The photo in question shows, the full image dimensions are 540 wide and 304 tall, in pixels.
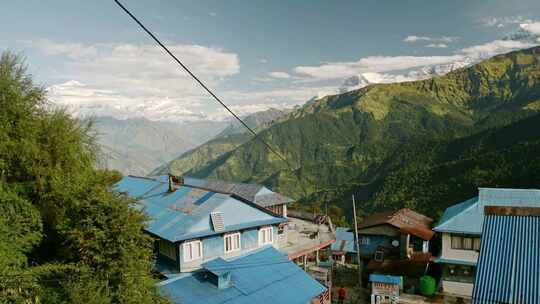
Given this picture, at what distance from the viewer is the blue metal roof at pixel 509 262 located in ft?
31.6

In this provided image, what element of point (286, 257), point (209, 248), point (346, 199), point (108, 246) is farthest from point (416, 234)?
point (346, 199)

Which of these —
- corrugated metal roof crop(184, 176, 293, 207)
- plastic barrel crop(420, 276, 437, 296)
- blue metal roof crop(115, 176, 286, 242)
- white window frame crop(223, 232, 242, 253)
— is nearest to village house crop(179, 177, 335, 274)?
corrugated metal roof crop(184, 176, 293, 207)

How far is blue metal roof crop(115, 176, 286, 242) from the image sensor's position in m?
22.3

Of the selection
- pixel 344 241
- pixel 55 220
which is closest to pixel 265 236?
pixel 55 220

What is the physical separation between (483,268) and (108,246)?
568 inches

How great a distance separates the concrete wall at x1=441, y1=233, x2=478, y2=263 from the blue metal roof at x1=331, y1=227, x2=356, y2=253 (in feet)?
51.6

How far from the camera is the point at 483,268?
1055cm

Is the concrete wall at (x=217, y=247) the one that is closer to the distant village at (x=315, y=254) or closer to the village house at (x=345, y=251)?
the distant village at (x=315, y=254)

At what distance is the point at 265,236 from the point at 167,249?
752 centimetres

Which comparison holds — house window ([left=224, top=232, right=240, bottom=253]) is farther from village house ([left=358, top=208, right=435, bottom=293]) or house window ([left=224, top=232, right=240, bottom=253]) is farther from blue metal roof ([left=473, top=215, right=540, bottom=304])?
blue metal roof ([left=473, top=215, right=540, bottom=304])

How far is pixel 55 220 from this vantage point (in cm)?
1936

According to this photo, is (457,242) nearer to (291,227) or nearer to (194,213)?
(291,227)

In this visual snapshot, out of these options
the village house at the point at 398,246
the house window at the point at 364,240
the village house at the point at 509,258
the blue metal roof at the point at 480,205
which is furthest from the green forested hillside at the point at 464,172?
the village house at the point at 509,258

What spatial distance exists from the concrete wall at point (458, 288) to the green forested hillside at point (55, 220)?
23.4m
